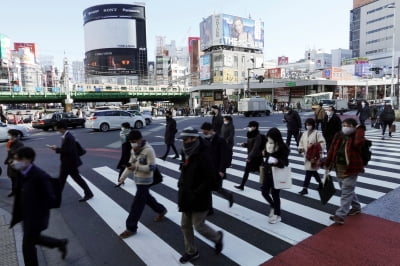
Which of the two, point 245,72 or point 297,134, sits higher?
point 245,72

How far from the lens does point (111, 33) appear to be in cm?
11575

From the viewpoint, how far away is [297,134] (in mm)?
11531

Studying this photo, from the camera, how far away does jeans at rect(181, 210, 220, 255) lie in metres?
3.72

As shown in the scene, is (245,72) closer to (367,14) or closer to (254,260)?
(367,14)

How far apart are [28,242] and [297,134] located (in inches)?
390

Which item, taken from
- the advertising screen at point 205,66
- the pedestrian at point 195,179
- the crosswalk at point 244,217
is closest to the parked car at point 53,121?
the crosswalk at point 244,217

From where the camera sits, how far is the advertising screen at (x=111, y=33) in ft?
379

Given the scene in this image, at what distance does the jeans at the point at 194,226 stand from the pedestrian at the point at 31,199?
62.8 inches

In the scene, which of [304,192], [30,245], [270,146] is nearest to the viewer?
[30,245]

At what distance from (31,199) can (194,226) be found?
1906 millimetres

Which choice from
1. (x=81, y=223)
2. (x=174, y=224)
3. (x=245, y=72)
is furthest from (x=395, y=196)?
(x=245, y=72)

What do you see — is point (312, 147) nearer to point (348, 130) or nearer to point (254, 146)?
point (254, 146)

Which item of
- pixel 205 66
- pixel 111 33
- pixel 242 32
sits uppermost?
pixel 111 33

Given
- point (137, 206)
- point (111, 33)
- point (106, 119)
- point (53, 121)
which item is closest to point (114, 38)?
point (111, 33)
